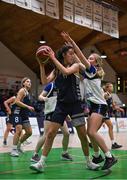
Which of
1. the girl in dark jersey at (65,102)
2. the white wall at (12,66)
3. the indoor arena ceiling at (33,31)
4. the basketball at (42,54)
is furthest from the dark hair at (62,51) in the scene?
the white wall at (12,66)

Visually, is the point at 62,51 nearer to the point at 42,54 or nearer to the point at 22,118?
the point at 42,54

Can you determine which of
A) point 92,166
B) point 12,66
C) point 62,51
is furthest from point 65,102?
point 12,66

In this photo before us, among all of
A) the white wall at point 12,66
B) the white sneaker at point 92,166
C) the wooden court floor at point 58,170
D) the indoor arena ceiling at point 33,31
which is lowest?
the wooden court floor at point 58,170

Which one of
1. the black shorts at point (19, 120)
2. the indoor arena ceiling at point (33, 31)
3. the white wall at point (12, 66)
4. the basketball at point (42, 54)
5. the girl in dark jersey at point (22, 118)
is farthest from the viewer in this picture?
the white wall at point (12, 66)

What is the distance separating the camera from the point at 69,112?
6379 mm

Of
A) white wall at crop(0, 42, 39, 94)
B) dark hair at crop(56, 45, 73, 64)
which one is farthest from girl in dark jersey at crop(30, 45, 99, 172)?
white wall at crop(0, 42, 39, 94)

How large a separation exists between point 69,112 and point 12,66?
21.3 meters

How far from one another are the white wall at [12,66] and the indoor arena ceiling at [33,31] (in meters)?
0.28

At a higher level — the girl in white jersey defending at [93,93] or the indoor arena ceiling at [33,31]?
the indoor arena ceiling at [33,31]

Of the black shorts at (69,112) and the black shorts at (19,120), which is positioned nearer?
the black shorts at (69,112)

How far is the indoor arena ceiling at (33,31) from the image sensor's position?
22073 mm

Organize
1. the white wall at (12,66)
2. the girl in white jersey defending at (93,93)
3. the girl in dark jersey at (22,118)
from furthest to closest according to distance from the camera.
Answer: the white wall at (12,66) → the girl in dark jersey at (22,118) → the girl in white jersey defending at (93,93)

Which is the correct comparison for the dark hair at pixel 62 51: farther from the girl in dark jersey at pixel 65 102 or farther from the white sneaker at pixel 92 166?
the white sneaker at pixel 92 166

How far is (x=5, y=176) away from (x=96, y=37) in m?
22.2
